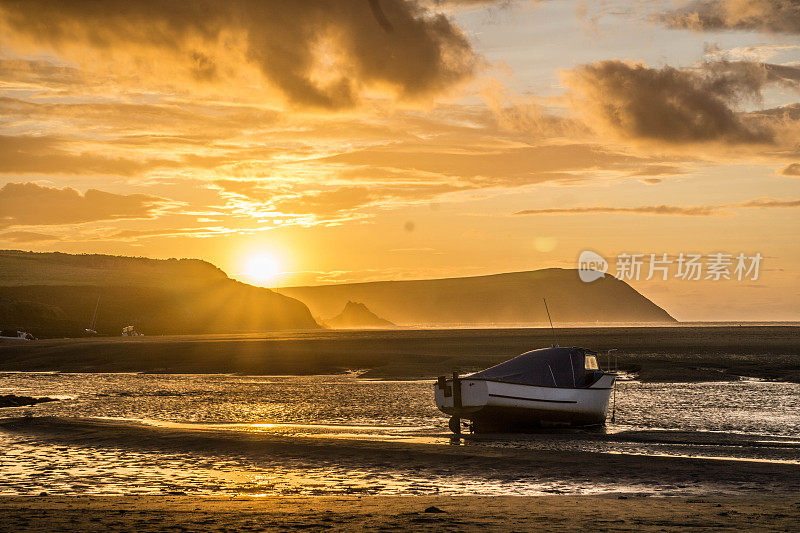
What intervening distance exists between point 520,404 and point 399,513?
58.0ft

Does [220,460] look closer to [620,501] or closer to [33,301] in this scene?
[620,501]

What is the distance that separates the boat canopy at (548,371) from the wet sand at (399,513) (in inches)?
633

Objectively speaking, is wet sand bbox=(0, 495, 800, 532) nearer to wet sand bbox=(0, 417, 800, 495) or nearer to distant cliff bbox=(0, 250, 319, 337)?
wet sand bbox=(0, 417, 800, 495)

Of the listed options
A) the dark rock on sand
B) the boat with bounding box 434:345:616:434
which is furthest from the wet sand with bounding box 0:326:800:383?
the dark rock on sand

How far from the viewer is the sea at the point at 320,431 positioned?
19.0m

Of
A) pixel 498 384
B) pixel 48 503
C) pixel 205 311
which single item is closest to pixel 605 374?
pixel 498 384

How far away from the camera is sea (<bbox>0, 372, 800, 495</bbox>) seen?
62.3 ft

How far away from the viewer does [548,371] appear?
3331 centimetres

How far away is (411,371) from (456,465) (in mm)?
38342

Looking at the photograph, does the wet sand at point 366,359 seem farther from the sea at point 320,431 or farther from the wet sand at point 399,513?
the wet sand at point 399,513

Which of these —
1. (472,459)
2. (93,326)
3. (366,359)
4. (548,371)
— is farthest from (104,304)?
(472,459)

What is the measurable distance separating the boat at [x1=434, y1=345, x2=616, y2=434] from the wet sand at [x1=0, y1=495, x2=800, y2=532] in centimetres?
1427

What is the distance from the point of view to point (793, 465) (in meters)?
22.0

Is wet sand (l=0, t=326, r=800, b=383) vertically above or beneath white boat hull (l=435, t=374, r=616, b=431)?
above
